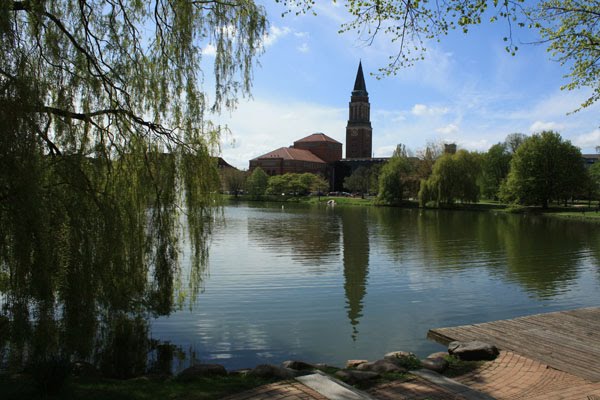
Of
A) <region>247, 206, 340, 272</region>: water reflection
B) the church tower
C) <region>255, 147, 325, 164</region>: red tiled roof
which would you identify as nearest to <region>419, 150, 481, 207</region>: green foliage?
<region>247, 206, 340, 272</region>: water reflection

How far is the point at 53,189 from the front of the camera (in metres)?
5.83

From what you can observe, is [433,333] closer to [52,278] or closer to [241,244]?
[52,278]

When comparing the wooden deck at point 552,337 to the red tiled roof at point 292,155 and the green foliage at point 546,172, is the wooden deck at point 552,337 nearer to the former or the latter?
the green foliage at point 546,172

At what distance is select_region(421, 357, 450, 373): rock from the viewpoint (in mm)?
6184

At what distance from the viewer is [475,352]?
22.4ft

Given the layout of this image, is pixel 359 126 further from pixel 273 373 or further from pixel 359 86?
pixel 273 373

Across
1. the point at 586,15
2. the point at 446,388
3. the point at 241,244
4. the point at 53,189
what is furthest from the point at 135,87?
the point at 241,244

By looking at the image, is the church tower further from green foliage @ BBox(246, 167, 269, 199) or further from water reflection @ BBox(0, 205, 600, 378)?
water reflection @ BBox(0, 205, 600, 378)

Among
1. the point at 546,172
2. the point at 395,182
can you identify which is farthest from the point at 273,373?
the point at 395,182

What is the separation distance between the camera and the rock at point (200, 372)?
5.83 meters

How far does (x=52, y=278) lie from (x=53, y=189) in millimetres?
1069

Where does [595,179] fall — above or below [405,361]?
above

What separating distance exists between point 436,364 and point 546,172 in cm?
5233

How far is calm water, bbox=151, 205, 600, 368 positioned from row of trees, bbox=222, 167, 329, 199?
208ft
